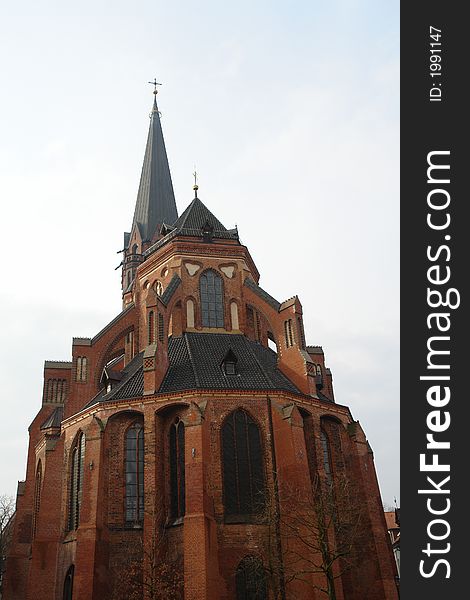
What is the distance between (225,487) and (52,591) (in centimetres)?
831

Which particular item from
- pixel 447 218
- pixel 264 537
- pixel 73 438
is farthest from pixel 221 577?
pixel 447 218

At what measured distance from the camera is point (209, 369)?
1110 inches

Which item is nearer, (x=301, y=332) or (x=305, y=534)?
(x=305, y=534)

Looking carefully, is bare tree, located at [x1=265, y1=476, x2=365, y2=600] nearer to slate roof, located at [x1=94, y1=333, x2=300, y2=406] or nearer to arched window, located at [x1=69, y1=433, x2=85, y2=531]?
slate roof, located at [x1=94, y1=333, x2=300, y2=406]

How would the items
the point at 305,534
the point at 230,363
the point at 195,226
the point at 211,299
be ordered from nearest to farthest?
the point at 305,534 < the point at 230,363 < the point at 211,299 < the point at 195,226

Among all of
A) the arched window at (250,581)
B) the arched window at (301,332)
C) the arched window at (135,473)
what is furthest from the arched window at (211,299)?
the arched window at (250,581)

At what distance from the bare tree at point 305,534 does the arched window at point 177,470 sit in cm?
355

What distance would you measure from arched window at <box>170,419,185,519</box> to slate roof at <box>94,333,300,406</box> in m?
1.77

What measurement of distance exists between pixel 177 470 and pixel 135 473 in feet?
6.25

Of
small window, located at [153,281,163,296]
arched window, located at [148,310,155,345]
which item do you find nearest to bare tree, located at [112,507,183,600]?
arched window, located at [148,310,155,345]

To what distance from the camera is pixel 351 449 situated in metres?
28.8

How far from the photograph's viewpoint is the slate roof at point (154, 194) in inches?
2085

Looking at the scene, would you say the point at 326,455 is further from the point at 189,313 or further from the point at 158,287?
the point at 158,287

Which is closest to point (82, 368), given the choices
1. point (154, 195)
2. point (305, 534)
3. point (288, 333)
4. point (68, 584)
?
point (68, 584)
